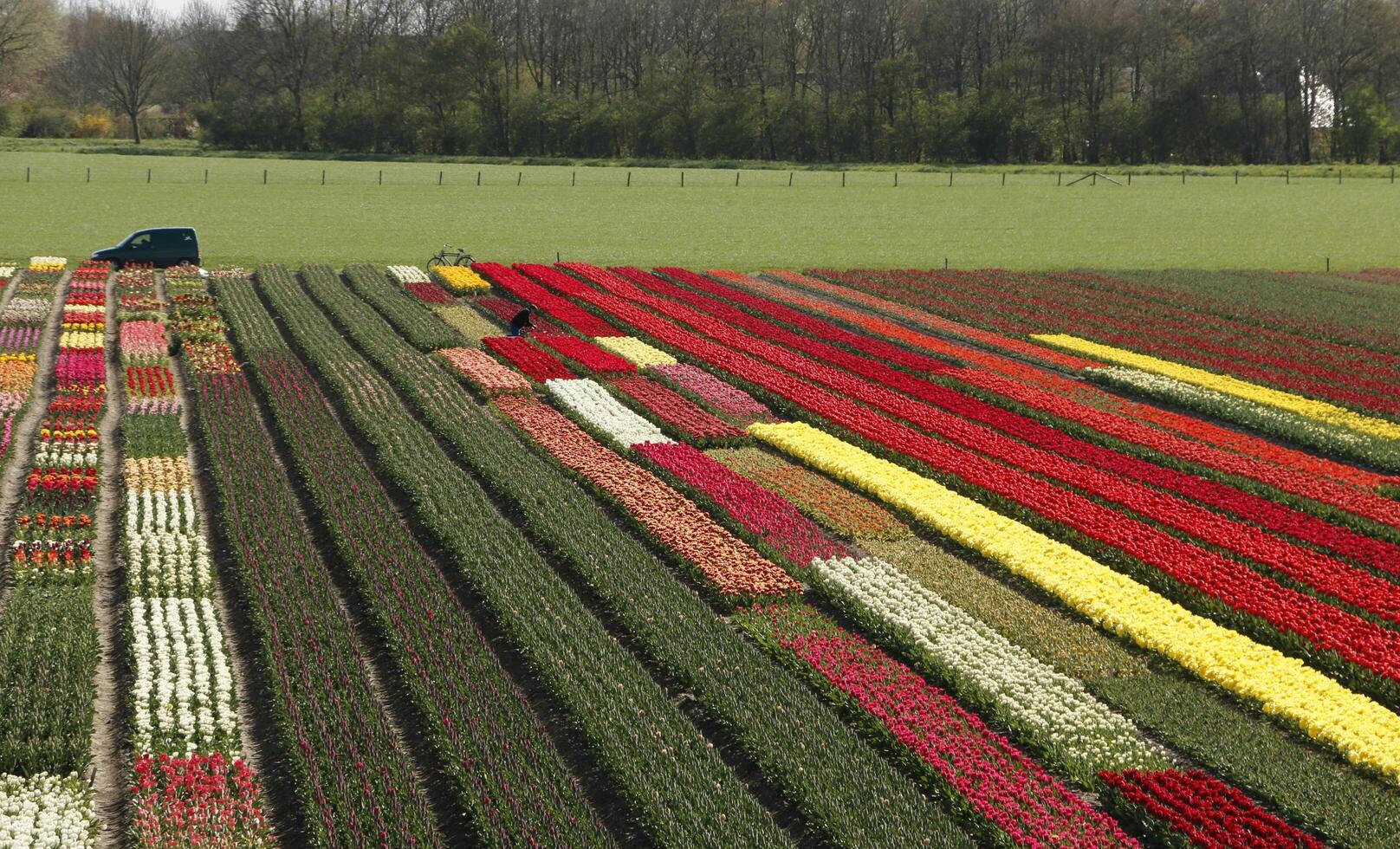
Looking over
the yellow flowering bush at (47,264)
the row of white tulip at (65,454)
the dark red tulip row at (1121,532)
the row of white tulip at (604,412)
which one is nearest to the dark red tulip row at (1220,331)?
the dark red tulip row at (1121,532)

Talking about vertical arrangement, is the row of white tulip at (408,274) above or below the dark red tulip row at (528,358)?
above

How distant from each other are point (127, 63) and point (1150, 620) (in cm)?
14088

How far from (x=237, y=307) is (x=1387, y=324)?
3385 cm

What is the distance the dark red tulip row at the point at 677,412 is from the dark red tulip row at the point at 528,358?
1.67 meters

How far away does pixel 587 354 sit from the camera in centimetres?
3297

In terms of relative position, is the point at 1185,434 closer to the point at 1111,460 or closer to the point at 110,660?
the point at 1111,460

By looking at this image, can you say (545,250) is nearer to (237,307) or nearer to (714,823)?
(237,307)

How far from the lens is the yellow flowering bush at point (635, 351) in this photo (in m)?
32.6

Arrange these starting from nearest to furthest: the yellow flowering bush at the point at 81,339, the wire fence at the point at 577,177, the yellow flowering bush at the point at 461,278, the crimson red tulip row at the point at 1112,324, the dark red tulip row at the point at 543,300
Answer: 1. the crimson red tulip row at the point at 1112,324
2. the yellow flowering bush at the point at 81,339
3. the dark red tulip row at the point at 543,300
4. the yellow flowering bush at the point at 461,278
5. the wire fence at the point at 577,177

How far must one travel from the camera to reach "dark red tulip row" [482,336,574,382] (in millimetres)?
31150

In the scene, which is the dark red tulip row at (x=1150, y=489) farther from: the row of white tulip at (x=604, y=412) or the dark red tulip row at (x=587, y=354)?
the row of white tulip at (x=604, y=412)

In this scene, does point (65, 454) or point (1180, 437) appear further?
point (1180, 437)

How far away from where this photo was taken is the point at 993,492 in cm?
2228

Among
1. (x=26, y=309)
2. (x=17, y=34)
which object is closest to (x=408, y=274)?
(x=26, y=309)
